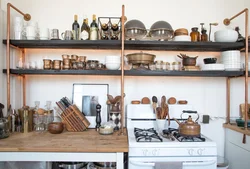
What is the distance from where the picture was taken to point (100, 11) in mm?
2227

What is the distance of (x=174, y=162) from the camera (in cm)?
155

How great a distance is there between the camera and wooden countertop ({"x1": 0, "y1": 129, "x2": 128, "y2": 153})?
4.84 feet

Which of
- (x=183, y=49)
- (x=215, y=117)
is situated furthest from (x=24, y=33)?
(x=215, y=117)

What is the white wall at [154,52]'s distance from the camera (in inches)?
87.2

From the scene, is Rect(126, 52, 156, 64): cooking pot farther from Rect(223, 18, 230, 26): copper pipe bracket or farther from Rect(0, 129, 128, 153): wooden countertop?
Rect(223, 18, 230, 26): copper pipe bracket

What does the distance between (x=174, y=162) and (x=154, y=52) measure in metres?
1.22

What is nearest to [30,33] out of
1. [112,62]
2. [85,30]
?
[85,30]

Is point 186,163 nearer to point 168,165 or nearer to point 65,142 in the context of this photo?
point 168,165

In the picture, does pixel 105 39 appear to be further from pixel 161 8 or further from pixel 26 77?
pixel 26 77

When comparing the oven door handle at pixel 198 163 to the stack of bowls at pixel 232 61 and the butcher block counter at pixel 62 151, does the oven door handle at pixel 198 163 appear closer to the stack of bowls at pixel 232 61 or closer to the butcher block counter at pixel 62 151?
the butcher block counter at pixel 62 151

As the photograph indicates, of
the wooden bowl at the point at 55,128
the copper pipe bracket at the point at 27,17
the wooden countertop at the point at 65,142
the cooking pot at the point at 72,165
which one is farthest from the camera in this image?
the copper pipe bracket at the point at 27,17

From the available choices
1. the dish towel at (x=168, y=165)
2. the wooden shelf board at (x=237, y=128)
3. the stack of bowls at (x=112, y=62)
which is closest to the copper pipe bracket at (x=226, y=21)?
the wooden shelf board at (x=237, y=128)

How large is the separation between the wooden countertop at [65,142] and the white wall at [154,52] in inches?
21.7

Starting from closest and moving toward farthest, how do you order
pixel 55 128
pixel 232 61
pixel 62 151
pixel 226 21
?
pixel 62 151
pixel 55 128
pixel 232 61
pixel 226 21
